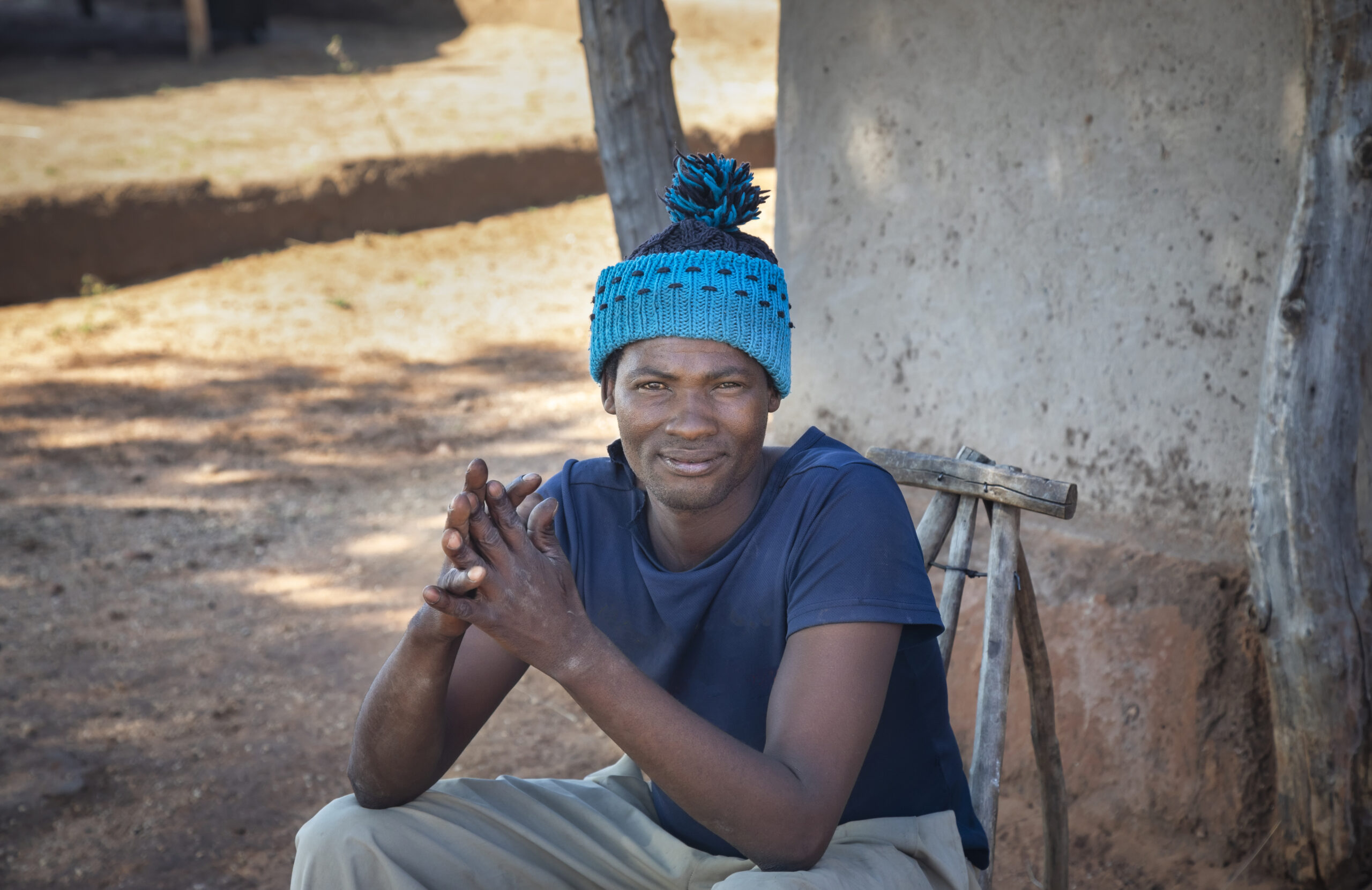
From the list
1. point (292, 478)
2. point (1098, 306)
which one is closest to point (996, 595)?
point (1098, 306)

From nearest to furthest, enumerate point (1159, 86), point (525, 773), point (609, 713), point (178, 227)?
1. point (609, 713)
2. point (1159, 86)
3. point (525, 773)
4. point (178, 227)

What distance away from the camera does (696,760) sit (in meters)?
1.50

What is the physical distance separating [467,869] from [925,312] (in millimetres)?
2262

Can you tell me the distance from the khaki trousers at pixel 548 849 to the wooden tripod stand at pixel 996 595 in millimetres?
316

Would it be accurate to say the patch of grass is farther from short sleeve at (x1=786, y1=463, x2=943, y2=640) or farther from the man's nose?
short sleeve at (x1=786, y1=463, x2=943, y2=640)

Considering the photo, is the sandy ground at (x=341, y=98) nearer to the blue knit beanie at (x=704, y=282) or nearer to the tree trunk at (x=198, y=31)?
the tree trunk at (x=198, y=31)

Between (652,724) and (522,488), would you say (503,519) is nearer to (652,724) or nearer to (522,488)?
(522,488)

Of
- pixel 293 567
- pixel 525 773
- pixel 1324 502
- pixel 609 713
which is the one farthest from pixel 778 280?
pixel 293 567

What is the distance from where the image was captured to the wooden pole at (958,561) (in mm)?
2225

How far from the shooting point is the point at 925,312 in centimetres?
347

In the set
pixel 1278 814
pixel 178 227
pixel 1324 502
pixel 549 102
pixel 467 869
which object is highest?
pixel 549 102

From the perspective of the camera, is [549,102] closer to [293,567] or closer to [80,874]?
[293,567]

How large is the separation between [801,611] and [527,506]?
1.45ft

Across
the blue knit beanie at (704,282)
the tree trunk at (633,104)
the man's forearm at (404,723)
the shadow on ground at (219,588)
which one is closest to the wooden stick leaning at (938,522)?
the blue knit beanie at (704,282)
